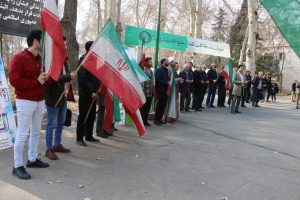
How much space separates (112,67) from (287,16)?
3.24 metres

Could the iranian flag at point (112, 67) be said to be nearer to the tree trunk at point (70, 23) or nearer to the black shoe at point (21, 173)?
the black shoe at point (21, 173)

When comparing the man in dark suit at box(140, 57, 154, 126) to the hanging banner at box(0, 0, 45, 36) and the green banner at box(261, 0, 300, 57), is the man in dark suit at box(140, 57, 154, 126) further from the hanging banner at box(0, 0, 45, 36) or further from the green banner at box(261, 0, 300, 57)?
the green banner at box(261, 0, 300, 57)

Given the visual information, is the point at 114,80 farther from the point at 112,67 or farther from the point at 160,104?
the point at 160,104

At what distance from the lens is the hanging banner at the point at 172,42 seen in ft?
31.4

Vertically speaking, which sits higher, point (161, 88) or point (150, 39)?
point (150, 39)

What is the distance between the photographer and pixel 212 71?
510 inches

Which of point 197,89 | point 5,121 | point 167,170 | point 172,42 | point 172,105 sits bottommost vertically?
point 167,170

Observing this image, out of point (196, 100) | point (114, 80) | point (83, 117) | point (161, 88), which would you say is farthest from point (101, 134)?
point (196, 100)

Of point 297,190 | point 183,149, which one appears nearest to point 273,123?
point 183,149

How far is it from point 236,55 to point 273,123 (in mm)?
28219

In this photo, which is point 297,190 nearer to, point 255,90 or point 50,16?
point 50,16

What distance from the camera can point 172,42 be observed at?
38.6 feet

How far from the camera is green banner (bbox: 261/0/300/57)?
1895 millimetres

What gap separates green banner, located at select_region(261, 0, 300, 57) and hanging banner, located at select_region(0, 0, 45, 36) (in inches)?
257
